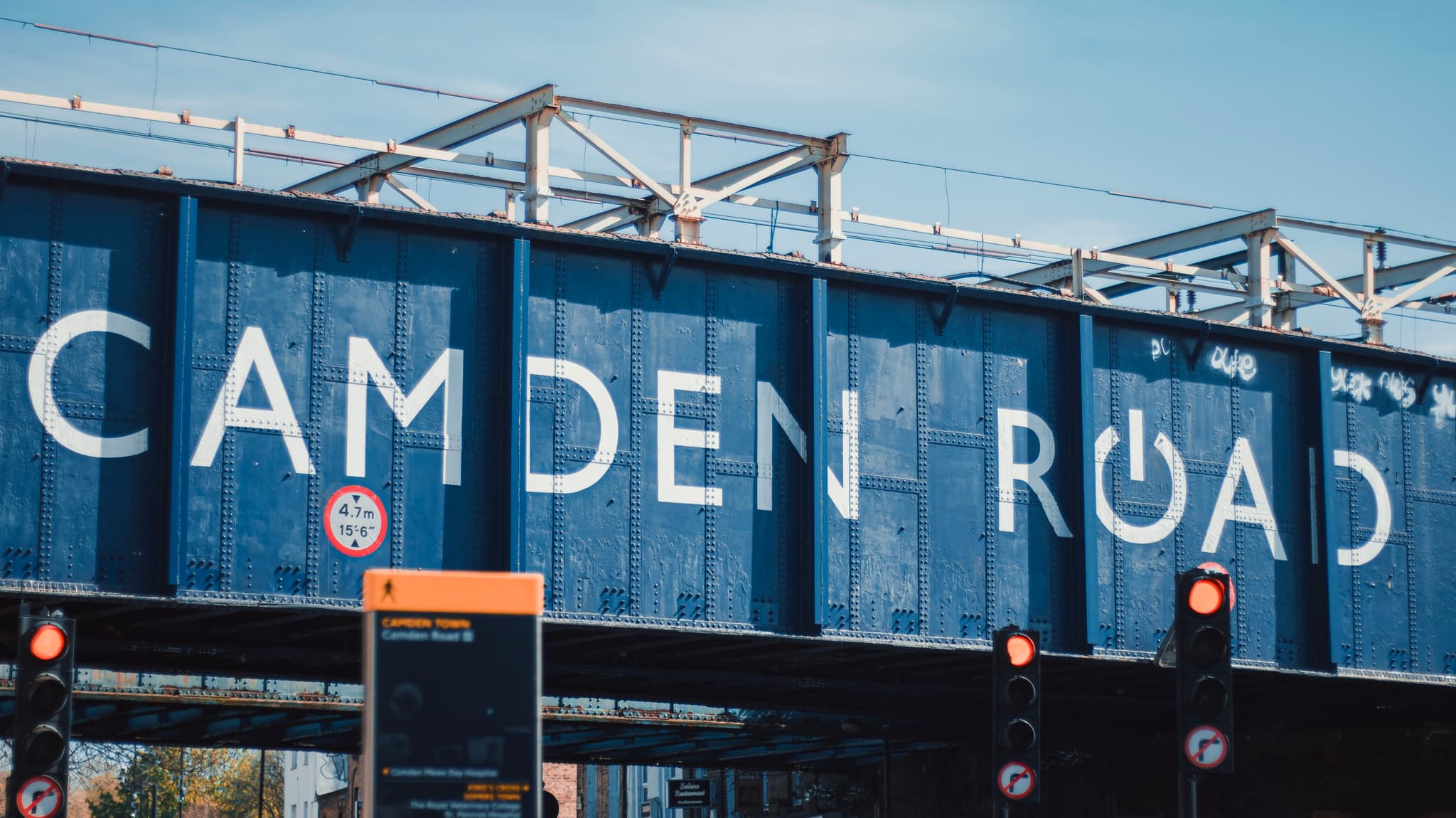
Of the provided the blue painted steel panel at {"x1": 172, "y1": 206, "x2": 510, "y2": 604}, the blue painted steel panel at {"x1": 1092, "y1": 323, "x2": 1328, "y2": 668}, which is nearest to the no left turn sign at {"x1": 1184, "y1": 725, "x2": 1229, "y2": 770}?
the blue painted steel panel at {"x1": 172, "y1": 206, "x2": 510, "y2": 604}

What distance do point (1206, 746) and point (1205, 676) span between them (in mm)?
544

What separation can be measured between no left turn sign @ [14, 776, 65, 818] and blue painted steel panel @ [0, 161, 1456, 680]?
221 inches

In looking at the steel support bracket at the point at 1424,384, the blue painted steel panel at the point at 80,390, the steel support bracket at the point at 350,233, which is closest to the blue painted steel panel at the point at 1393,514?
the steel support bracket at the point at 1424,384

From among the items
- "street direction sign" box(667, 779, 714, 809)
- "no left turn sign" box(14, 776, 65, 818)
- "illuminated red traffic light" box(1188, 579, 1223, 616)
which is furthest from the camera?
"street direction sign" box(667, 779, 714, 809)

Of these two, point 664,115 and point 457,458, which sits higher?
point 664,115

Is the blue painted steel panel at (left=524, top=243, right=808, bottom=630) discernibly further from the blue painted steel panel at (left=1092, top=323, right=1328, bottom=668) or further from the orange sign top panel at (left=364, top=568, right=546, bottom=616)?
the orange sign top panel at (left=364, top=568, right=546, bottom=616)

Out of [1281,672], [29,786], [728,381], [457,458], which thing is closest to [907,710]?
[1281,672]

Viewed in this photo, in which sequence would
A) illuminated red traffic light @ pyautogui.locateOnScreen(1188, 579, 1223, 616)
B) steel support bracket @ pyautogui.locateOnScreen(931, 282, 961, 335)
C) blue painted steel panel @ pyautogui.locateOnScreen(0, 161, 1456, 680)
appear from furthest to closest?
steel support bracket @ pyautogui.locateOnScreen(931, 282, 961, 335)
blue painted steel panel @ pyautogui.locateOnScreen(0, 161, 1456, 680)
illuminated red traffic light @ pyautogui.locateOnScreen(1188, 579, 1223, 616)

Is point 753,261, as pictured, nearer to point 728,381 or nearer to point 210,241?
point 728,381

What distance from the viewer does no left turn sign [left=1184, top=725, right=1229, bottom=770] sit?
43.4 feet

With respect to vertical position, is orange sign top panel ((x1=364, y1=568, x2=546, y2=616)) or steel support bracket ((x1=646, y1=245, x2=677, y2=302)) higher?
steel support bracket ((x1=646, y1=245, x2=677, y2=302))

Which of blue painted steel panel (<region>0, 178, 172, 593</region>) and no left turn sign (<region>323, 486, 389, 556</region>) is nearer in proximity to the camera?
blue painted steel panel (<region>0, 178, 172, 593</region>)

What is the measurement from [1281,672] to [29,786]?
17.9 m

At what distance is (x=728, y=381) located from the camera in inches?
855
